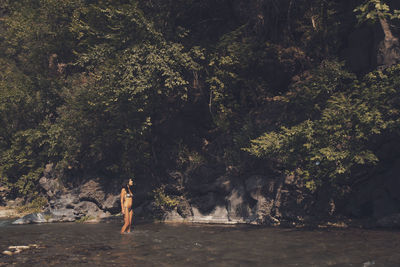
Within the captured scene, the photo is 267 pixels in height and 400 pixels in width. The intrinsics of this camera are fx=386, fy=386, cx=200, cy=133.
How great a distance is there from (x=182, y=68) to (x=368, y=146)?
29.9 feet

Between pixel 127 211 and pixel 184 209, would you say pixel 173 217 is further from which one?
pixel 127 211

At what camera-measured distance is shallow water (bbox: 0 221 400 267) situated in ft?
30.5

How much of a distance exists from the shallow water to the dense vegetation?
251cm

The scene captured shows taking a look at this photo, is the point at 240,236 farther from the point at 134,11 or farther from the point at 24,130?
the point at 24,130

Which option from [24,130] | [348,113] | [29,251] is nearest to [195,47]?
[348,113]

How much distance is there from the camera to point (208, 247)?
11141mm

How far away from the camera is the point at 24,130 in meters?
25.3

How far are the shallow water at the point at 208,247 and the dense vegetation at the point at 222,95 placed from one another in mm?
2512

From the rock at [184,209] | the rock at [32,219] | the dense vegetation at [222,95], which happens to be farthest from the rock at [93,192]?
the rock at [184,209]

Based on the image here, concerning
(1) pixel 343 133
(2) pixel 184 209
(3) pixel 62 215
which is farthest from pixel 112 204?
(1) pixel 343 133

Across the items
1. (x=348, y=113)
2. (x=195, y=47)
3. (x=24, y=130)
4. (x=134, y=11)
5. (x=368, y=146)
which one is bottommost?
(x=368, y=146)

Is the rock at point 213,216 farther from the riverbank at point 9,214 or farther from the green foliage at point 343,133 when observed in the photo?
the riverbank at point 9,214

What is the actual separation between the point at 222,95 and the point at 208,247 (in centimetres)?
891

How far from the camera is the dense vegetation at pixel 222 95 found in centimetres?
1384
